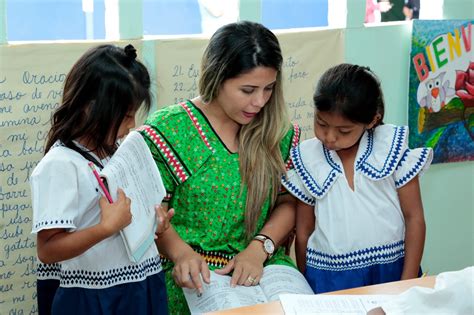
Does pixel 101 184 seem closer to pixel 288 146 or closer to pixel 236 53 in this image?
pixel 236 53

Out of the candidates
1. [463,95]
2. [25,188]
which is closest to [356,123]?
[25,188]

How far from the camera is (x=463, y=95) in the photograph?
121 inches

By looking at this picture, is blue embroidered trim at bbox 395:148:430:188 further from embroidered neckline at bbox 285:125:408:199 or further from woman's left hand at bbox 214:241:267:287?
woman's left hand at bbox 214:241:267:287

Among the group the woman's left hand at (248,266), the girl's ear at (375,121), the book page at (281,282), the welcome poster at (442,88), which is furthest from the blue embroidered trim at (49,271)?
the welcome poster at (442,88)

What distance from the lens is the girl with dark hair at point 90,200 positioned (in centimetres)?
161

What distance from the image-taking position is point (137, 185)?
5.79 feet

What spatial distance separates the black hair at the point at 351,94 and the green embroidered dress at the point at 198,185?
32cm

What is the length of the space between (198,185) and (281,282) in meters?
0.35

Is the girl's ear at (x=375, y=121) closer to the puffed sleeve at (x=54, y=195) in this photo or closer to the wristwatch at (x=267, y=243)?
the wristwatch at (x=267, y=243)

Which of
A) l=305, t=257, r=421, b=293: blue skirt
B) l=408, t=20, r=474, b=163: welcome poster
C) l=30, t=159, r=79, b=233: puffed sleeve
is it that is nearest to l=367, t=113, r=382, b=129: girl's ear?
l=305, t=257, r=421, b=293: blue skirt

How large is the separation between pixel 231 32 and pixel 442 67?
1.32 meters

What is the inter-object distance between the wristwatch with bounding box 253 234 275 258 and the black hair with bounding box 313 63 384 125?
15.1 inches

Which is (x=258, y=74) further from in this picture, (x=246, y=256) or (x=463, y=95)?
(x=463, y=95)

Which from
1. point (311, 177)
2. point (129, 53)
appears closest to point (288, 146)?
point (311, 177)
